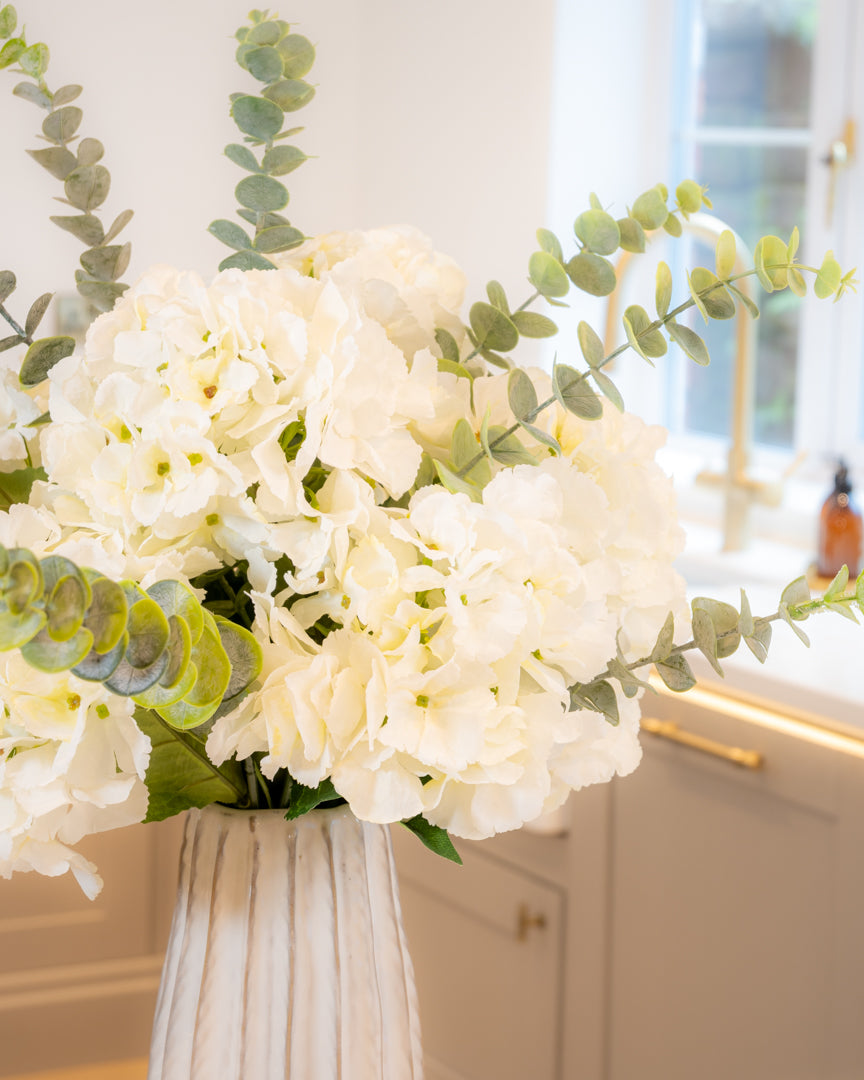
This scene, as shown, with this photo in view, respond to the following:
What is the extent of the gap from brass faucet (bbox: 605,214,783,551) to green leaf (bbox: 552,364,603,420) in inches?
54.3

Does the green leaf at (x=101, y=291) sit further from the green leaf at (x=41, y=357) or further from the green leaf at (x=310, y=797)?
the green leaf at (x=310, y=797)

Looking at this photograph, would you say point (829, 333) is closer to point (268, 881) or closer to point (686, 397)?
point (686, 397)

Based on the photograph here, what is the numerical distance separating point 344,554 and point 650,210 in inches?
8.3

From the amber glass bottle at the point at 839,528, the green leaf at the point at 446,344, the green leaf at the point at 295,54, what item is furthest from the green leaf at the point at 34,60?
the amber glass bottle at the point at 839,528

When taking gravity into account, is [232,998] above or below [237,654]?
below

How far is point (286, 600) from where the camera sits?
1.74ft

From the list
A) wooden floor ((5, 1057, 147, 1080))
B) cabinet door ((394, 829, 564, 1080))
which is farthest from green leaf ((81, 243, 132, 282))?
wooden floor ((5, 1057, 147, 1080))

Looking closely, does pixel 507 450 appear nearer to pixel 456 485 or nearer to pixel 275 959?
pixel 456 485

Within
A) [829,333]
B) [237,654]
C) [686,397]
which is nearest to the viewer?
[237,654]

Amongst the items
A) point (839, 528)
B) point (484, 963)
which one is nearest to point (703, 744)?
point (839, 528)

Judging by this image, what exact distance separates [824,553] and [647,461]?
127 cm

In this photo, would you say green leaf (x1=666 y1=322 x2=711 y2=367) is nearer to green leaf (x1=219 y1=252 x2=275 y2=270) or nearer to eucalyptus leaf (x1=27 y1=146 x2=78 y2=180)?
green leaf (x1=219 y1=252 x2=275 y2=270)

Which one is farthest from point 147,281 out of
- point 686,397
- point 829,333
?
point 686,397

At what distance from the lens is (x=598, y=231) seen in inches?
20.7
